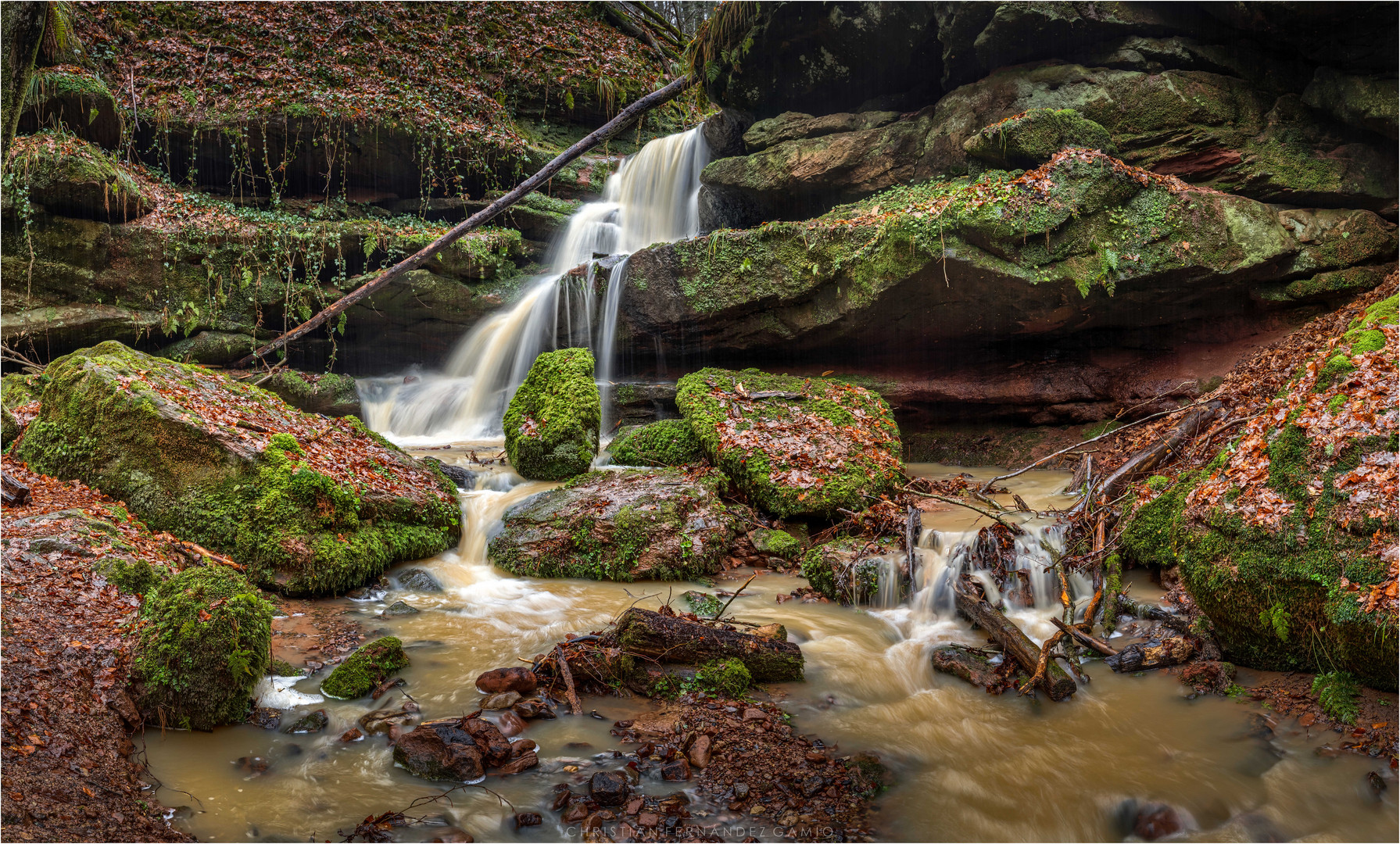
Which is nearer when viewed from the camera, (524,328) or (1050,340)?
(1050,340)

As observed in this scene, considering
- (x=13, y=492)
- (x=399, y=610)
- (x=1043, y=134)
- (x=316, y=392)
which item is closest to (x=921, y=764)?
(x=399, y=610)

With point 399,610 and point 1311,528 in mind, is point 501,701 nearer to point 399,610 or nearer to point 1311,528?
point 399,610

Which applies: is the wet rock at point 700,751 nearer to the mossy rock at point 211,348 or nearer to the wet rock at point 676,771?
the wet rock at point 676,771

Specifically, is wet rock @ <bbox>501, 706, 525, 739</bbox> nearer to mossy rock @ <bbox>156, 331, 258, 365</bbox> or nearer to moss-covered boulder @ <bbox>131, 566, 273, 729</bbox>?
moss-covered boulder @ <bbox>131, 566, 273, 729</bbox>

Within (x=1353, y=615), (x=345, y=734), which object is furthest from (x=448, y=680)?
(x=1353, y=615)

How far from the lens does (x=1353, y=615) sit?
3512 millimetres

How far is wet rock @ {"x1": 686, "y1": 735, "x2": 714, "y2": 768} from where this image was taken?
348cm

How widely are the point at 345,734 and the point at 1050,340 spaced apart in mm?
10182

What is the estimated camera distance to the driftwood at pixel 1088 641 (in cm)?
463

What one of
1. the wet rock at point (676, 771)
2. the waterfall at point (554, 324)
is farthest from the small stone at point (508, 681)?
the waterfall at point (554, 324)

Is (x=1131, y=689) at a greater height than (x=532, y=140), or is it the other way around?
(x=532, y=140)

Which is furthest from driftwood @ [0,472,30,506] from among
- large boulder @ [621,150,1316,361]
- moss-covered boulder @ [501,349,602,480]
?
large boulder @ [621,150,1316,361]

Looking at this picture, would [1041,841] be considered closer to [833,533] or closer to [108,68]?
[833,533]

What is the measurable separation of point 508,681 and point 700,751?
1.33 m
